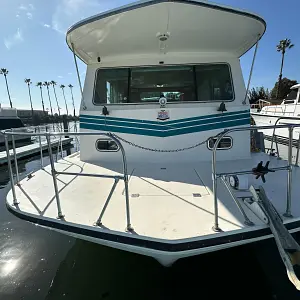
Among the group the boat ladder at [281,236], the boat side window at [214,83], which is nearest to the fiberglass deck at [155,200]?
the boat ladder at [281,236]

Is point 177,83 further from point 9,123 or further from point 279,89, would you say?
point 279,89

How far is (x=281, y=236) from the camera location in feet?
6.35

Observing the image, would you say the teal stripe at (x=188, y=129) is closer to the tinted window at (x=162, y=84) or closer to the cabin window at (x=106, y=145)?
the cabin window at (x=106, y=145)

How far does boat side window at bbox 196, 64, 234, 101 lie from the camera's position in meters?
4.41

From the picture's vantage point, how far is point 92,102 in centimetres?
453

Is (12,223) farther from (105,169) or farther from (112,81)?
(112,81)

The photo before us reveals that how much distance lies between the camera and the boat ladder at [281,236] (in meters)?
1.74

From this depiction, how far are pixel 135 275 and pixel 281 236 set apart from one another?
1759 millimetres

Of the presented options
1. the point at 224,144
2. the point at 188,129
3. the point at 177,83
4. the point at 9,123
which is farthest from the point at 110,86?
the point at 9,123

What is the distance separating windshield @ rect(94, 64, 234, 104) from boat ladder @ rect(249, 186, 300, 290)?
2491 mm

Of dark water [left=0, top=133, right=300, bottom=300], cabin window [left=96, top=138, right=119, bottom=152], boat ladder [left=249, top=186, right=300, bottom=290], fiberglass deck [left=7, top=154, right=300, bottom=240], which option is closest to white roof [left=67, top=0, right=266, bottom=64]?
cabin window [left=96, top=138, right=119, bottom=152]

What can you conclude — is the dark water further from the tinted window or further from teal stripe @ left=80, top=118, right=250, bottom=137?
the tinted window

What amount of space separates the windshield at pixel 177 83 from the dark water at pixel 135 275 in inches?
102

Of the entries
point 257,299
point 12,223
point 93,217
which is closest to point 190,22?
point 93,217
